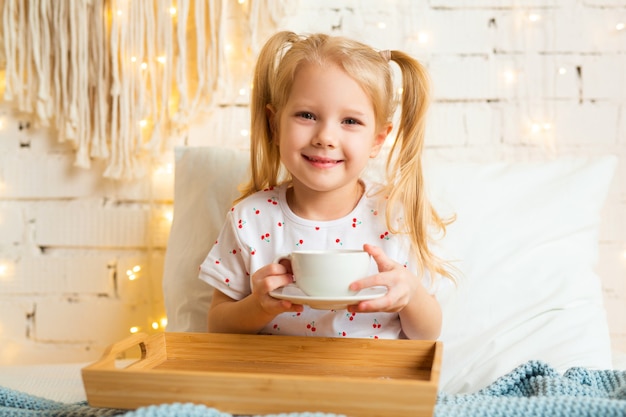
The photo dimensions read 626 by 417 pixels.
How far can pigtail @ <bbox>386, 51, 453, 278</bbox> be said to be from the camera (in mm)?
1276

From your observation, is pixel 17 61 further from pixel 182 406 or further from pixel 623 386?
pixel 623 386

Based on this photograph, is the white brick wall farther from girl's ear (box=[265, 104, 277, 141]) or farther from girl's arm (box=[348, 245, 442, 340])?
girl's arm (box=[348, 245, 442, 340])

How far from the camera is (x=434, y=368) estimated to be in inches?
34.1

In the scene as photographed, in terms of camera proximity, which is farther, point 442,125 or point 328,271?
point 442,125

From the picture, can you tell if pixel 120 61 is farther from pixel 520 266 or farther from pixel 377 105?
pixel 520 266

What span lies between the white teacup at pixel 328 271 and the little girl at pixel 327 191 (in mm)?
199

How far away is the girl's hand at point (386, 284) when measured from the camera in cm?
95

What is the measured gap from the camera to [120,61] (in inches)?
64.3

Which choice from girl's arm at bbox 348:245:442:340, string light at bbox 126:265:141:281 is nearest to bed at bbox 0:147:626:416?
girl's arm at bbox 348:245:442:340

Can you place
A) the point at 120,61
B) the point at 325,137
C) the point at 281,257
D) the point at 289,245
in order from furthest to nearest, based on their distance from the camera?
the point at 120,61
the point at 289,245
the point at 325,137
the point at 281,257

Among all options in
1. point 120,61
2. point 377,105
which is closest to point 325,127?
point 377,105

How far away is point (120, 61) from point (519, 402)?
1.19m

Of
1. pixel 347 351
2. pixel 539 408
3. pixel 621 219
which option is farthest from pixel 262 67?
pixel 621 219

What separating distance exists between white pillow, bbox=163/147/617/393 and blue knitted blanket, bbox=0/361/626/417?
0.61ft
